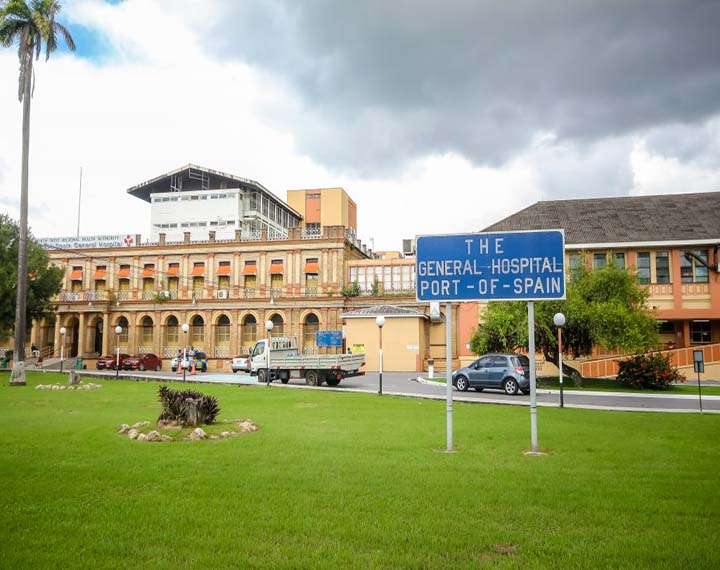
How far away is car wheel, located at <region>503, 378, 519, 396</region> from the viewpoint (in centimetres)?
2497

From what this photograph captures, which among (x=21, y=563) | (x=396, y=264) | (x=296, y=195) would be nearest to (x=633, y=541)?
(x=21, y=563)

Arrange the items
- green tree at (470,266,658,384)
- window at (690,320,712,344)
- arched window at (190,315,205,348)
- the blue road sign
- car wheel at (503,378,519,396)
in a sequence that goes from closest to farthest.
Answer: car wheel at (503,378,519,396)
green tree at (470,266,658,384)
window at (690,320,712,344)
the blue road sign
arched window at (190,315,205,348)

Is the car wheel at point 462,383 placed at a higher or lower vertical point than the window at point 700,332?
lower

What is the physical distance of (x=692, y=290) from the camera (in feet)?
123

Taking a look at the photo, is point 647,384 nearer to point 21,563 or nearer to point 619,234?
point 619,234

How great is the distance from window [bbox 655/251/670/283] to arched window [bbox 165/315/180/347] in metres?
39.8

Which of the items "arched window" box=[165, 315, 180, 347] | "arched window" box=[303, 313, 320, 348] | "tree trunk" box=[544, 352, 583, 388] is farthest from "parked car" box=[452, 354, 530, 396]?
"arched window" box=[165, 315, 180, 347]

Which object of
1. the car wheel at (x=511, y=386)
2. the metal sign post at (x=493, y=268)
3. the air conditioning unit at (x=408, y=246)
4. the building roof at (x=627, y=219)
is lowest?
the car wheel at (x=511, y=386)

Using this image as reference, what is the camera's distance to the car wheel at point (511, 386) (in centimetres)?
2497

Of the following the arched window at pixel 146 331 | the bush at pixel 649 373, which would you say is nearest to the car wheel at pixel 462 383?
the bush at pixel 649 373

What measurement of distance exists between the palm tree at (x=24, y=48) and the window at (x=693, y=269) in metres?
37.2

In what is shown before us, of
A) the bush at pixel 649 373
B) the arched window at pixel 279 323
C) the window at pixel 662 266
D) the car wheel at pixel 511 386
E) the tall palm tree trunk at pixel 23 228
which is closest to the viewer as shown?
the car wheel at pixel 511 386

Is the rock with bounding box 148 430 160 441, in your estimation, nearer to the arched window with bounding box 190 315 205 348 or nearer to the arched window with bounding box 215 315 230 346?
the arched window with bounding box 215 315 230 346

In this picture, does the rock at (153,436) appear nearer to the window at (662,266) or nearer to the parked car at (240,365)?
the parked car at (240,365)
